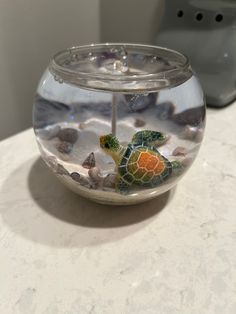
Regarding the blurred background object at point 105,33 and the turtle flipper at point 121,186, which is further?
the blurred background object at point 105,33

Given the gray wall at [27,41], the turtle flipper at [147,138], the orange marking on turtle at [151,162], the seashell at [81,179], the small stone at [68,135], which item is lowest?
the gray wall at [27,41]

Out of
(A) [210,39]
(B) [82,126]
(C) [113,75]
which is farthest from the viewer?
(A) [210,39]

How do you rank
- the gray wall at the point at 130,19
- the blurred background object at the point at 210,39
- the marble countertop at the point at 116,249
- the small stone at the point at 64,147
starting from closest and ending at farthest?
the marble countertop at the point at 116,249 → the small stone at the point at 64,147 → the blurred background object at the point at 210,39 → the gray wall at the point at 130,19

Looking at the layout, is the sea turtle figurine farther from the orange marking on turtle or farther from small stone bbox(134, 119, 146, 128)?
small stone bbox(134, 119, 146, 128)

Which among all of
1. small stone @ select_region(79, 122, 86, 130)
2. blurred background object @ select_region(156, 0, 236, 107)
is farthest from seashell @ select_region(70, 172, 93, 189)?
blurred background object @ select_region(156, 0, 236, 107)

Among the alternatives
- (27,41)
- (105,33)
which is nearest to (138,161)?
(27,41)

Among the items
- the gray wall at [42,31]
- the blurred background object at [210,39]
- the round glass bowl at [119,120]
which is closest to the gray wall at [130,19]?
the gray wall at [42,31]

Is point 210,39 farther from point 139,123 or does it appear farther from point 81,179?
point 81,179

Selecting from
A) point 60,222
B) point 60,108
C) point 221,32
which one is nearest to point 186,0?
point 221,32

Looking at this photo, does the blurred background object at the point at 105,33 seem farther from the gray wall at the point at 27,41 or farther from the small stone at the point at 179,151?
the small stone at the point at 179,151
